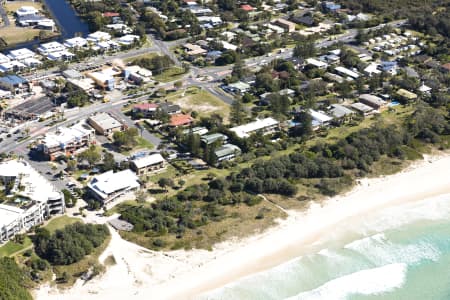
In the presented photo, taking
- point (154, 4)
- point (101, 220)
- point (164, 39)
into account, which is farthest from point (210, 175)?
point (154, 4)

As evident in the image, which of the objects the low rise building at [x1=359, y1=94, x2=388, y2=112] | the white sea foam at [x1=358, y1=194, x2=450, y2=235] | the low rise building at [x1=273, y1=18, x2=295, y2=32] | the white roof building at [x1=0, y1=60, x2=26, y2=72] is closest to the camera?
the white sea foam at [x1=358, y1=194, x2=450, y2=235]

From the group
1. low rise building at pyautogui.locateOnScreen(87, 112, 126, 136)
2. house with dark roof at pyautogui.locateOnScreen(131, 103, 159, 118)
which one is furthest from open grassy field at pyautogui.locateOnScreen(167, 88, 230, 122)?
low rise building at pyautogui.locateOnScreen(87, 112, 126, 136)

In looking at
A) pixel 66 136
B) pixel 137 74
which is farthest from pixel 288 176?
pixel 137 74

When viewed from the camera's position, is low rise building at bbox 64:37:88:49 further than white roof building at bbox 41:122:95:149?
Yes

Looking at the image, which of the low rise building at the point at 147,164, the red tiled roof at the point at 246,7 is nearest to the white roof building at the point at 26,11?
the red tiled roof at the point at 246,7

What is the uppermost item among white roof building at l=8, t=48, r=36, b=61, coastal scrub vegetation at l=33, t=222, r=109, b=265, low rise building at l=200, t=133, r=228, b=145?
coastal scrub vegetation at l=33, t=222, r=109, b=265

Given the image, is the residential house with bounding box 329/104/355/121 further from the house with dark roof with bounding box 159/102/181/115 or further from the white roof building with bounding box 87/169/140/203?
the white roof building with bounding box 87/169/140/203

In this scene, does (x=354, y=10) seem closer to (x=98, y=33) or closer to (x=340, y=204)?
(x=98, y=33)
